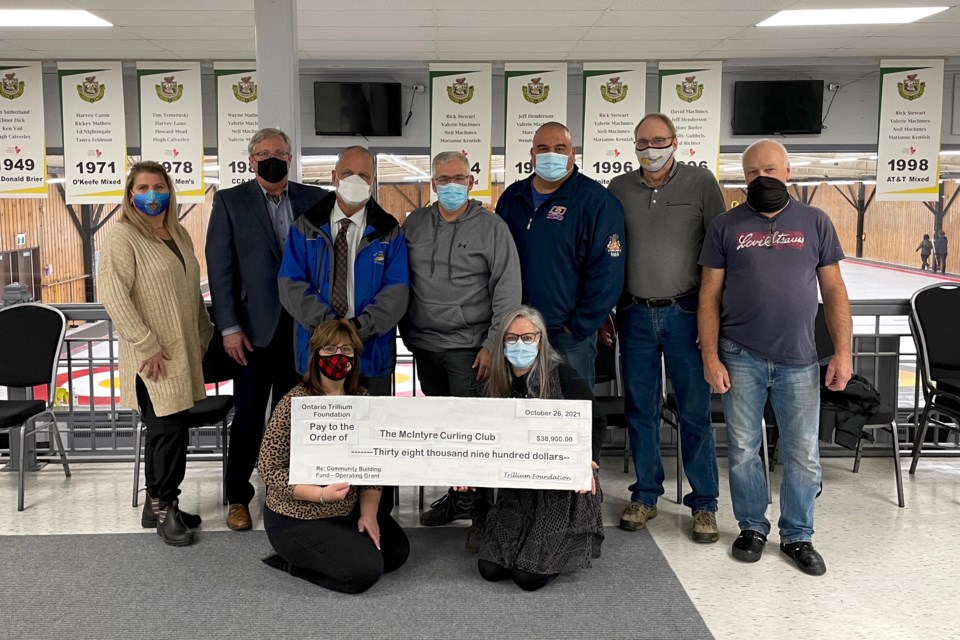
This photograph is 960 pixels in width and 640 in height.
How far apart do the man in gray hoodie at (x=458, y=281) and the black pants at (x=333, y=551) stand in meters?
0.51

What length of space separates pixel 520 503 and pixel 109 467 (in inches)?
104

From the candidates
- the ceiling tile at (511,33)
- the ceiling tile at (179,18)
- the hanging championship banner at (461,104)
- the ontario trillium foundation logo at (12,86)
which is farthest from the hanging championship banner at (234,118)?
the ceiling tile at (511,33)

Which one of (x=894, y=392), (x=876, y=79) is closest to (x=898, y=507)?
(x=894, y=392)

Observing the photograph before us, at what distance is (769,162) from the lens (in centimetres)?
309

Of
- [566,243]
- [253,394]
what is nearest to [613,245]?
[566,243]

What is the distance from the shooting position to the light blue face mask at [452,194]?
3.31 meters

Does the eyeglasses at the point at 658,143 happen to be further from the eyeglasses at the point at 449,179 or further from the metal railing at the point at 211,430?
the metal railing at the point at 211,430

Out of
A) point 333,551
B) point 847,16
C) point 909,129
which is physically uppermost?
point 847,16

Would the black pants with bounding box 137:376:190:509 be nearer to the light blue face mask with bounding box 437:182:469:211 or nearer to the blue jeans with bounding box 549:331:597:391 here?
the light blue face mask with bounding box 437:182:469:211

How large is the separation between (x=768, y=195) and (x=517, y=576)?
1681 mm

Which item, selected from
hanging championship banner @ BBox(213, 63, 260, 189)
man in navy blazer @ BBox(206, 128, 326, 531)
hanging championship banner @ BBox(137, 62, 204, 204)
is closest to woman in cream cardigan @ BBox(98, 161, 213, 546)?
man in navy blazer @ BBox(206, 128, 326, 531)

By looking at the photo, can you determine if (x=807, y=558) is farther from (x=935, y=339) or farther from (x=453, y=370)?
(x=935, y=339)

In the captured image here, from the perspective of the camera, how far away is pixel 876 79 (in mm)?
8109

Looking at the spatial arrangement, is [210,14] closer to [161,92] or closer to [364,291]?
[161,92]
